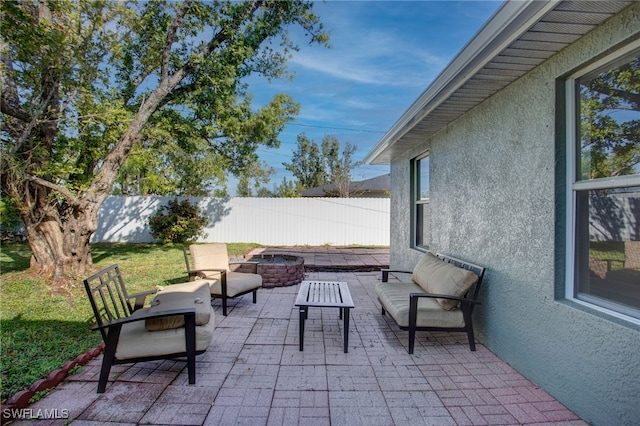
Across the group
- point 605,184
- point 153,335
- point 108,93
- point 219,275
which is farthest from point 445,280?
point 108,93

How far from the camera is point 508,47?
2639 mm

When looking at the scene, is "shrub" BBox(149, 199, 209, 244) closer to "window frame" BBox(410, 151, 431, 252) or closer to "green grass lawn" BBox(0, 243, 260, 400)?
"green grass lawn" BBox(0, 243, 260, 400)

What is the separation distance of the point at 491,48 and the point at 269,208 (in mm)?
11735

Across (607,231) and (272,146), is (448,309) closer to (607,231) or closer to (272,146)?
(607,231)

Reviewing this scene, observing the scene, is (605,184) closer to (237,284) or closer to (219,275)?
(237,284)

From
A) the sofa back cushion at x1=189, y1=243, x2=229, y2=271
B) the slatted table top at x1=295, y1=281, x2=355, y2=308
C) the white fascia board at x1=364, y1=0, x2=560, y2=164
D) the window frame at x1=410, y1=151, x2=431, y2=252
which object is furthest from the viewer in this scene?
the window frame at x1=410, y1=151, x2=431, y2=252

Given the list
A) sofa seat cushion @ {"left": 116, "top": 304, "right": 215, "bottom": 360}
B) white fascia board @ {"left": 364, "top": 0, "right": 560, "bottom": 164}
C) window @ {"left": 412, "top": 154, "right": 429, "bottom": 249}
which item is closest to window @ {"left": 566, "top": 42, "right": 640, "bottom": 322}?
white fascia board @ {"left": 364, "top": 0, "right": 560, "bottom": 164}

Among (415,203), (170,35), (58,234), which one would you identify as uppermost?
(170,35)

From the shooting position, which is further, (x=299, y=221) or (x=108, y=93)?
(x=299, y=221)

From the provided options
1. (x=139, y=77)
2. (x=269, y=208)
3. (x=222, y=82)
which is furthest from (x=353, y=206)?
(x=139, y=77)

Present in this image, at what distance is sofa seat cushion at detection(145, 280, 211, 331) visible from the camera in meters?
2.97

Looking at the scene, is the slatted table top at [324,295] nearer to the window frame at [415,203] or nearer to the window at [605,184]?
the window at [605,184]

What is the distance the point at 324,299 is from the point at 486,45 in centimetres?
300

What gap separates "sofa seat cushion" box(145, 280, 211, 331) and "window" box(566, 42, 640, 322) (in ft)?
10.5
